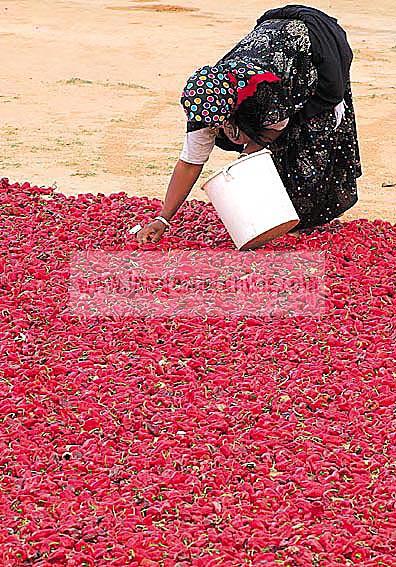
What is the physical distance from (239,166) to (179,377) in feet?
3.55

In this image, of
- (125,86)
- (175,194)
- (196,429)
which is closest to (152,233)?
(175,194)

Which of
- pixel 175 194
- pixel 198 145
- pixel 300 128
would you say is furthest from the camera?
pixel 300 128

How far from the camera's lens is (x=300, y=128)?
4320 millimetres

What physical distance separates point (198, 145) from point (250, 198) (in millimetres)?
322

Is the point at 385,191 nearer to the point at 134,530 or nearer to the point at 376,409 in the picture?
the point at 376,409

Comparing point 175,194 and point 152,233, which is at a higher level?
point 175,194

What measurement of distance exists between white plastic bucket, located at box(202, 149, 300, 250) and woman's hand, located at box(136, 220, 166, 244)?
0.98 feet

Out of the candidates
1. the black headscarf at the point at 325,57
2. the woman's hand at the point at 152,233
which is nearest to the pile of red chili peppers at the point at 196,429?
the woman's hand at the point at 152,233

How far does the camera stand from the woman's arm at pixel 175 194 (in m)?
4.14

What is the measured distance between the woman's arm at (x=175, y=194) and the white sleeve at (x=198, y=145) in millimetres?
28

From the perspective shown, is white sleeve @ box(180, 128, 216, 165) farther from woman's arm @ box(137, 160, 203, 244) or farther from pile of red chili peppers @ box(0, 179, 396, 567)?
pile of red chili peppers @ box(0, 179, 396, 567)

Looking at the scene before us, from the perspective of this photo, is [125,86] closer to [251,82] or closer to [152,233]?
[152,233]

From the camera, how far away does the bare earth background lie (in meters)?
6.02

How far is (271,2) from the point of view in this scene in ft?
54.7
